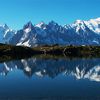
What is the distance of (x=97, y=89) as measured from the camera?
251 feet

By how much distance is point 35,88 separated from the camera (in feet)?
264

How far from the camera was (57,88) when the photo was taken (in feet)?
263

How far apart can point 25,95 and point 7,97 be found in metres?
4.50

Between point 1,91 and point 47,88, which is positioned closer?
point 1,91

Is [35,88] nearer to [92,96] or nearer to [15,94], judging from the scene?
[15,94]

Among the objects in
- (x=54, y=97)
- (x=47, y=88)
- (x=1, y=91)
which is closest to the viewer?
(x=54, y=97)

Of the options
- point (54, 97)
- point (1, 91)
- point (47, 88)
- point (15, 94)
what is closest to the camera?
point (54, 97)

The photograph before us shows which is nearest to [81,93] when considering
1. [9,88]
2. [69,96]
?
[69,96]

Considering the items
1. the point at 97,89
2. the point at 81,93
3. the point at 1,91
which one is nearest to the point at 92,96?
the point at 81,93

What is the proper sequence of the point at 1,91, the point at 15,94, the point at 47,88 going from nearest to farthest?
1. the point at 15,94
2. the point at 1,91
3. the point at 47,88

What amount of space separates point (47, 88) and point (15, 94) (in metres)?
12.2

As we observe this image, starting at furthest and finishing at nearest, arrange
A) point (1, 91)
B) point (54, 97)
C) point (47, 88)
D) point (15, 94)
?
point (47, 88) → point (1, 91) → point (15, 94) → point (54, 97)

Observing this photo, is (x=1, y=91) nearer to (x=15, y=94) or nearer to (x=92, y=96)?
(x=15, y=94)

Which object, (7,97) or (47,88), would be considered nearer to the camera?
(7,97)
